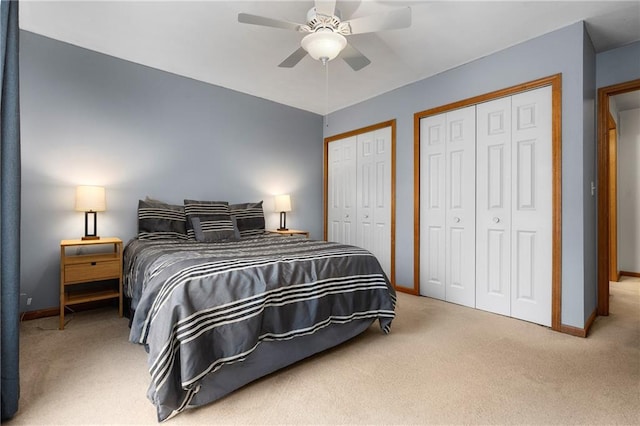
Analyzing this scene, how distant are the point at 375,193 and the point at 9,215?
11.6 feet

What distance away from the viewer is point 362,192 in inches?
173

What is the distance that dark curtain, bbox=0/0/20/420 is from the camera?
1386 millimetres

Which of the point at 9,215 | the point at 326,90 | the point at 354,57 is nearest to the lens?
the point at 9,215

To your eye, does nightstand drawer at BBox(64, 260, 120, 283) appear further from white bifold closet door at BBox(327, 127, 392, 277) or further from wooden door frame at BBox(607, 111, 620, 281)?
wooden door frame at BBox(607, 111, 620, 281)

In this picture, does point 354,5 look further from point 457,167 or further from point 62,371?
point 62,371

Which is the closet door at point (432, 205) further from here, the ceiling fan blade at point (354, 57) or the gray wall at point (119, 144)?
the gray wall at point (119, 144)

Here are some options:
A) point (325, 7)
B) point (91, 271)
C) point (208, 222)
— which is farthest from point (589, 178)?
point (91, 271)

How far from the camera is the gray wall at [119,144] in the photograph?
2.81 m

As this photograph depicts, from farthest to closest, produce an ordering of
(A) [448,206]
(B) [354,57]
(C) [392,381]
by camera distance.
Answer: (A) [448,206] → (B) [354,57] → (C) [392,381]

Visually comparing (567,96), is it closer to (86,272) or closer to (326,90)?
(326,90)

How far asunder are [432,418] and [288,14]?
279 centimetres

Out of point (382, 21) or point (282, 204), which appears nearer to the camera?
point (382, 21)

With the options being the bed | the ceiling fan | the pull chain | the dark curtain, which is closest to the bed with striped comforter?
the bed

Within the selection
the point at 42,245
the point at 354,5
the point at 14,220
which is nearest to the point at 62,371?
the point at 14,220
